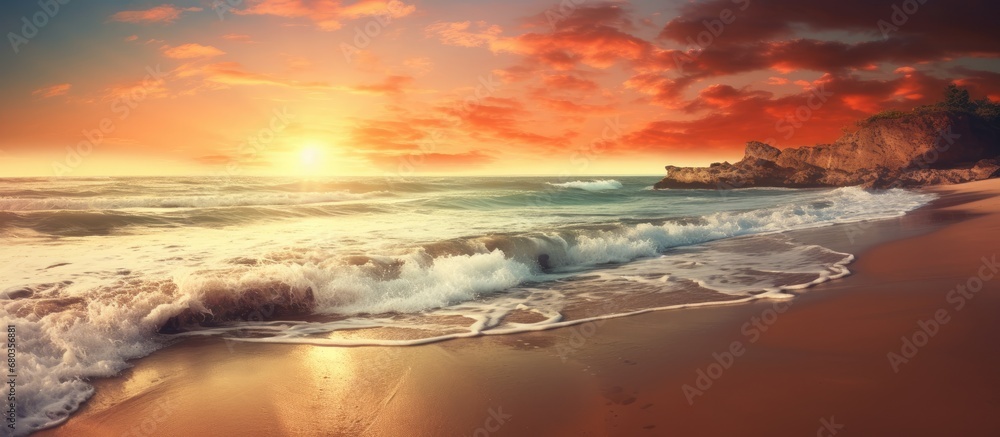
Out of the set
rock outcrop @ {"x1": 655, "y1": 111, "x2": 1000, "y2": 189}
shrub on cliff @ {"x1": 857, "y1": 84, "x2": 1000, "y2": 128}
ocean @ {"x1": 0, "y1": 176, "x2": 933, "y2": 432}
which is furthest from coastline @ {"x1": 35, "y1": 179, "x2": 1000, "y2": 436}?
shrub on cliff @ {"x1": 857, "y1": 84, "x2": 1000, "y2": 128}

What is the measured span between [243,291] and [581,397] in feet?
21.1

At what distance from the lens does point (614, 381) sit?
4.99 metres

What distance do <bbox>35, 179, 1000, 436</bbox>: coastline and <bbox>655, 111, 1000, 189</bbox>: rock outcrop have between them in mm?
39763

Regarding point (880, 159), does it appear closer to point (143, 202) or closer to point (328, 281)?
point (328, 281)

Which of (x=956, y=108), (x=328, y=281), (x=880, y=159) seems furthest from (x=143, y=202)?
(x=956, y=108)

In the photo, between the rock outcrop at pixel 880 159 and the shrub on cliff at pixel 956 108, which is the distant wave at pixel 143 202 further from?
the shrub on cliff at pixel 956 108

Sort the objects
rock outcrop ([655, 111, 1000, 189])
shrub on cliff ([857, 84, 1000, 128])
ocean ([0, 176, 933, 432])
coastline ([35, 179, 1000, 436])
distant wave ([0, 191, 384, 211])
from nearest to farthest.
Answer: coastline ([35, 179, 1000, 436])
ocean ([0, 176, 933, 432])
distant wave ([0, 191, 384, 211])
rock outcrop ([655, 111, 1000, 189])
shrub on cliff ([857, 84, 1000, 128])

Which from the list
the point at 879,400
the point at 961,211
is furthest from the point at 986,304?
the point at 961,211

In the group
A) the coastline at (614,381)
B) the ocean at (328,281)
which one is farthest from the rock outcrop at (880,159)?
the coastline at (614,381)

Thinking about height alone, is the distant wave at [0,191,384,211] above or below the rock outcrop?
below

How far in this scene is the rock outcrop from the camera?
43.2 metres

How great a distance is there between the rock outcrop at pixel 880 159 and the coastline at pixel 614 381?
39763 millimetres

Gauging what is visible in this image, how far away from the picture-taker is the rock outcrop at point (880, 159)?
43.2m

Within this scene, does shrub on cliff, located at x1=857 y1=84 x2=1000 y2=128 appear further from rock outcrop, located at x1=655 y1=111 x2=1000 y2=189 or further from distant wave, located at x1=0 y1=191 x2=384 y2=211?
distant wave, located at x1=0 y1=191 x2=384 y2=211
